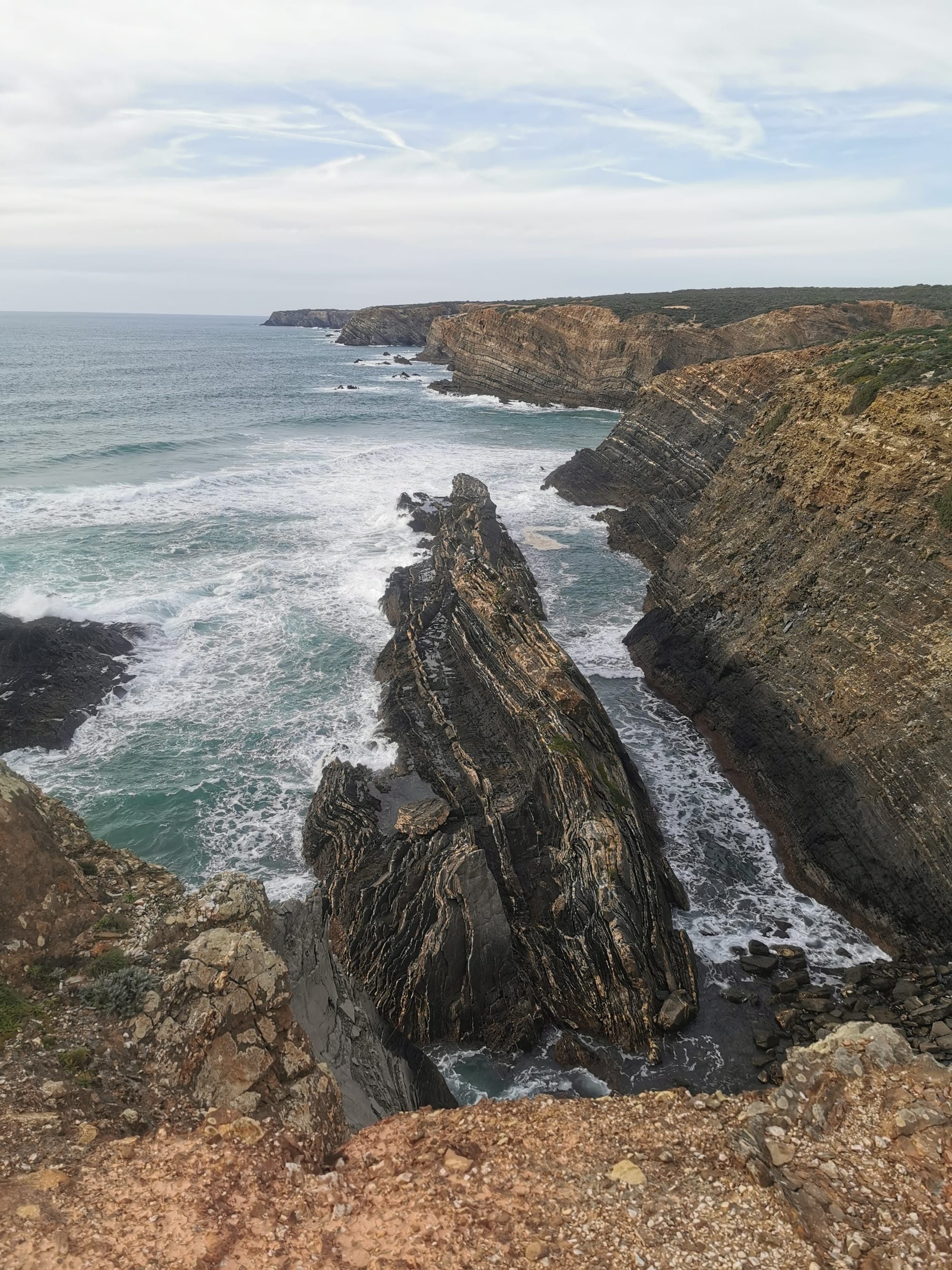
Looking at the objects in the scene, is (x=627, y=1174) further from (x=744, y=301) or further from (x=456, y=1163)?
(x=744, y=301)

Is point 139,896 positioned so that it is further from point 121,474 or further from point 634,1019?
point 121,474

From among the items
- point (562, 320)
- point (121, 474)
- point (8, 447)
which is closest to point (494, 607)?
point (121, 474)

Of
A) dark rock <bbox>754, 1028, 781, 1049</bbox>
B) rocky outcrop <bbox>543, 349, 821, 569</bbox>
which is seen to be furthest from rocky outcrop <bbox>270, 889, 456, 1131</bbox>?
rocky outcrop <bbox>543, 349, 821, 569</bbox>

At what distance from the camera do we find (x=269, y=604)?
28594mm

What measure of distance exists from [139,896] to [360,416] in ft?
216

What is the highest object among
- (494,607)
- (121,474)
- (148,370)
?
(148,370)

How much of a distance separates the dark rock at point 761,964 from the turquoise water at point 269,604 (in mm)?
517

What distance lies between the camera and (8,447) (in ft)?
164

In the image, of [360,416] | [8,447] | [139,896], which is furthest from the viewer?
[360,416]

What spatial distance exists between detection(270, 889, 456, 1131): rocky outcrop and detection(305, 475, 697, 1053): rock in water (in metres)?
1.27

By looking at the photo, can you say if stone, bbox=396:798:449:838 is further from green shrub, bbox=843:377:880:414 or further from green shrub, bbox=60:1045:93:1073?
green shrub, bbox=843:377:880:414

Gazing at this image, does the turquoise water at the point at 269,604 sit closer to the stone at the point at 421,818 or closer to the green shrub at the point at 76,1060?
the stone at the point at 421,818

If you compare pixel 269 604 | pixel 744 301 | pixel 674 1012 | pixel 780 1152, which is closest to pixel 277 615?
pixel 269 604

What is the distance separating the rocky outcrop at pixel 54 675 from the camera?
20125mm
